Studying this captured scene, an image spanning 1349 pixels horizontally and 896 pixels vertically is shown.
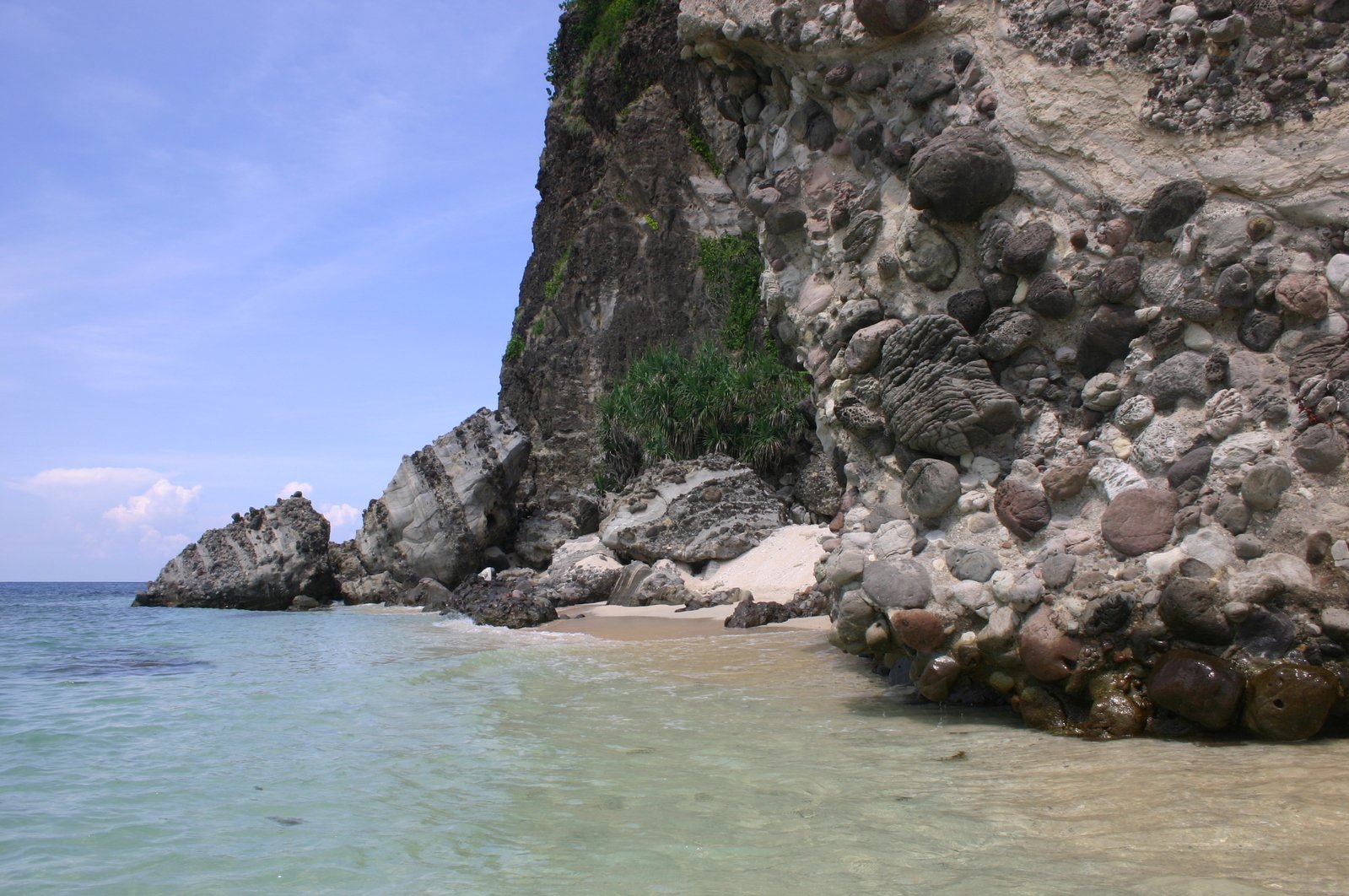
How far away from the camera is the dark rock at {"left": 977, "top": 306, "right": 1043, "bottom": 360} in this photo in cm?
520

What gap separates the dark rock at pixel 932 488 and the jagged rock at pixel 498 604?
23.0 feet

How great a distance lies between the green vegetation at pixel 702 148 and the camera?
23328 millimetres

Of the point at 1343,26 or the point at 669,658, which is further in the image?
the point at 669,658

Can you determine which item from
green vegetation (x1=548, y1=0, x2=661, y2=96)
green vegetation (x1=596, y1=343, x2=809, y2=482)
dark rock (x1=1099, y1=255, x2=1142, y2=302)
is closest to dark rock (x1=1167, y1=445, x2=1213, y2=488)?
dark rock (x1=1099, y1=255, x2=1142, y2=302)

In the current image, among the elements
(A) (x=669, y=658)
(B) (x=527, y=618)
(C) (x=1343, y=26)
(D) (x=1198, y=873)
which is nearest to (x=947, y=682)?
(D) (x=1198, y=873)

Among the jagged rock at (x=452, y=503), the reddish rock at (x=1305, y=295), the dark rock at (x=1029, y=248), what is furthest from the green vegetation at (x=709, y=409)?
the reddish rock at (x=1305, y=295)

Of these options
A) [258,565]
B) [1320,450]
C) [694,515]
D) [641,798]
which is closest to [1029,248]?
[1320,450]

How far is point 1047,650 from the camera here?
13.4 feet

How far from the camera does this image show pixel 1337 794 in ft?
9.39

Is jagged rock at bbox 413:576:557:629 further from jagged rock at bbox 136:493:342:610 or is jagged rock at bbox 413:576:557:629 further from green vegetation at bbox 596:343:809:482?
jagged rock at bbox 136:493:342:610

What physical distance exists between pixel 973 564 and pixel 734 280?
1797cm

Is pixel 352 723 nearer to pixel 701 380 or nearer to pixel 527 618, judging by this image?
pixel 527 618

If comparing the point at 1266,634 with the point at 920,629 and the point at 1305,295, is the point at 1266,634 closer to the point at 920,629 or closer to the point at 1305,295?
the point at 920,629

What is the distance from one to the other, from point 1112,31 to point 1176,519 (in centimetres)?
295
